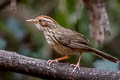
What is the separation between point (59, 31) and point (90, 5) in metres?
0.63

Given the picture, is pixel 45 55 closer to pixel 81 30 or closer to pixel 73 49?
pixel 81 30

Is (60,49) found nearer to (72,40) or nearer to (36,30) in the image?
(72,40)

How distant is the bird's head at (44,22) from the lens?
17.0 ft

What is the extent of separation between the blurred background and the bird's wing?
0.55 metres

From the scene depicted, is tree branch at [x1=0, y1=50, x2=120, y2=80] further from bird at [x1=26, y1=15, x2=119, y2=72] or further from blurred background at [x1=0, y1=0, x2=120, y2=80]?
blurred background at [x1=0, y1=0, x2=120, y2=80]

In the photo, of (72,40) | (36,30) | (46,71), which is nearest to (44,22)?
(72,40)

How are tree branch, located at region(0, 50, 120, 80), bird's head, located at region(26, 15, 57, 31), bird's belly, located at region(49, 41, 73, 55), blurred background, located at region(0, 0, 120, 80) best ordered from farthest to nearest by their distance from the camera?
1. blurred background, located at region(0, 0, 120, 80)
2. bird's head, located at region(26, 15, 57, 31)
3. bird's belly, located at region(49, 41, 73, 55)
4. tree branch, located at region(0, 50, 120, 80)

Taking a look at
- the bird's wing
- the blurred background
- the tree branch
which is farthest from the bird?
the blurred background

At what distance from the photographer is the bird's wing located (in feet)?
16.1

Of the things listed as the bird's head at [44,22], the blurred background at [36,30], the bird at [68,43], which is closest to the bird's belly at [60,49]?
the bird at [68,43]

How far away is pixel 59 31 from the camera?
510 cm

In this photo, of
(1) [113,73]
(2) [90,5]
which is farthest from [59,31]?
(1) [113,73]

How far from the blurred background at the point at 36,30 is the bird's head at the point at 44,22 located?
451mm

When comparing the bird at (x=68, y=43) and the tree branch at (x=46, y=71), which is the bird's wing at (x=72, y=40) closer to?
the bird at (x=68, y=43)
